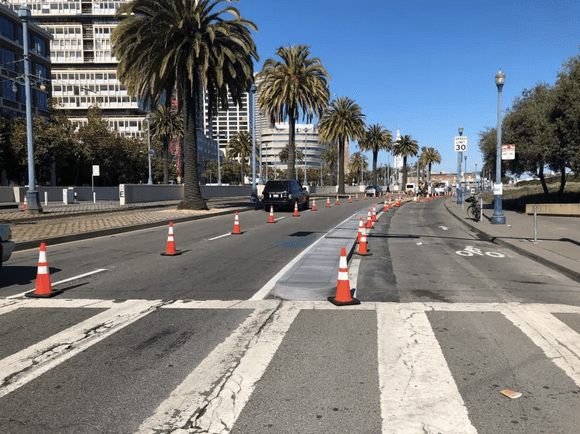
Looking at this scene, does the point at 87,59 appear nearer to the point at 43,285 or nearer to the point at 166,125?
the point at 166,125

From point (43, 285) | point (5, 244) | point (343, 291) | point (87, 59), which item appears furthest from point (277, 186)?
point (87, 59)

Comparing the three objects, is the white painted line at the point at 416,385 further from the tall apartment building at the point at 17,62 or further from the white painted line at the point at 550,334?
the tall apartment building at the point at 17,62

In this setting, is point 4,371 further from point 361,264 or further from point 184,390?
point 361,264

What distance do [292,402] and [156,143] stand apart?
88.3m

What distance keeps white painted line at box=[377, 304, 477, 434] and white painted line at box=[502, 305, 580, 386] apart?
1.09m

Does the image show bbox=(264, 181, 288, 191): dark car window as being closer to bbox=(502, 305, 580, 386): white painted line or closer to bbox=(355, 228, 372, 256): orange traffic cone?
bbox=(355, 228, 372, 256): orange traffic cone

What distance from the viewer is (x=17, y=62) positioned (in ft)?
187

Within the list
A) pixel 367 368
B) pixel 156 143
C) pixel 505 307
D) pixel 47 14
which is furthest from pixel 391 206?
pixel 47 14

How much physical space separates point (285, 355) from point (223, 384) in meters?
0.88

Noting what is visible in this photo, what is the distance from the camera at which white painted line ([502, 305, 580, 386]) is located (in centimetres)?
464

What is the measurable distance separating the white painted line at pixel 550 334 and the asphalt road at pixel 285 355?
32 mm

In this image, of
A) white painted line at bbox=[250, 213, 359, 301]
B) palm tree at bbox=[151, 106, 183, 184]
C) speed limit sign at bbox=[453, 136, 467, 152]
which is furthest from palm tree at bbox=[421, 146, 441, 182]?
white painted line at bbox=[250, 213, 359, 301]

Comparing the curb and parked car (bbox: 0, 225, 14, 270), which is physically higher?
parked car (bbox: 0, 225, 14, 270)

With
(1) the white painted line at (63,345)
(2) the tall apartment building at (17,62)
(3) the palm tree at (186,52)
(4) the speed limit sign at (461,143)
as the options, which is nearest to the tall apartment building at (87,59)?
(2) the tall apartment building at (17,62)
